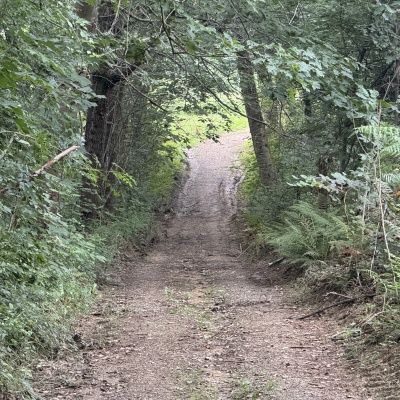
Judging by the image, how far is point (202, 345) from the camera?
20.8 feet

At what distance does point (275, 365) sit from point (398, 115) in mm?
7013

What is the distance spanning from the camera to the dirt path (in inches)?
197

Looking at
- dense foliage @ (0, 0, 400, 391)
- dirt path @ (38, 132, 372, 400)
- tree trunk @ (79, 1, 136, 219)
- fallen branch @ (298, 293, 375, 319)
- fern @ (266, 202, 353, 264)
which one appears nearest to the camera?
dirt path @ (38, 132, 372, 400)

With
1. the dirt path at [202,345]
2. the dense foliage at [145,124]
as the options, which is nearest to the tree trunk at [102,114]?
the dense foliage at [145,124]

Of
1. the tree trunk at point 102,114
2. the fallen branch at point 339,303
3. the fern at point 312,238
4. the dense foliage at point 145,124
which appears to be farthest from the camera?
the tree trunk at point 102,114

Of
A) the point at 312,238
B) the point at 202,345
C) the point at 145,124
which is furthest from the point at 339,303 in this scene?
the point at 145,124

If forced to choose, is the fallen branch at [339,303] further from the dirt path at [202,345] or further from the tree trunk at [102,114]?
the tree trunk at [102,114]

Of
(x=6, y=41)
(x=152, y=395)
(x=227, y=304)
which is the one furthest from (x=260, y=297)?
(x=6, y=41)

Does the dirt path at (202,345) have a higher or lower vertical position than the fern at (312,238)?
lower

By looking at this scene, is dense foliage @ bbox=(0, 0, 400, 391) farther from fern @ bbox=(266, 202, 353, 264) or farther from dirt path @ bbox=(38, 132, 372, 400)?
dirt path @ bbox=(38, 132, 372, 400)

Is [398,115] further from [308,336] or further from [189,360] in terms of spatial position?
[189,360]

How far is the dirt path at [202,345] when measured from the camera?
499 centimetres

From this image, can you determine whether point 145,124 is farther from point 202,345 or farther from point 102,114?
point 202,345

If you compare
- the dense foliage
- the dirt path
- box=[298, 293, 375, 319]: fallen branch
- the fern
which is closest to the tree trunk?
the dense foliage
